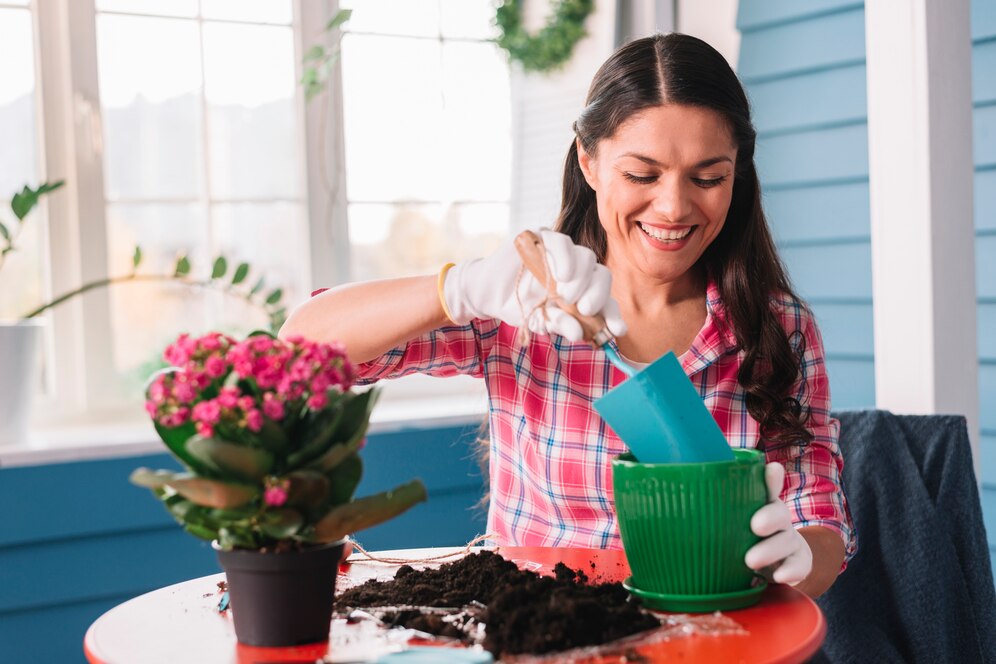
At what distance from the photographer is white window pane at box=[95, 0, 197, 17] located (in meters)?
2.60

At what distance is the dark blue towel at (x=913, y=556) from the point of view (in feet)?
5.92

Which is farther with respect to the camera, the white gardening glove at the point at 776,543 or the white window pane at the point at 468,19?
the white window pane at the point at 468,19

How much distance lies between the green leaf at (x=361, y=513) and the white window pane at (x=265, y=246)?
71.2 inches

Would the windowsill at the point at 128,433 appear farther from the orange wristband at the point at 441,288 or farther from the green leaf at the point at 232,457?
the green leaf at the point at 232,457

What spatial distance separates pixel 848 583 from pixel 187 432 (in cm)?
127

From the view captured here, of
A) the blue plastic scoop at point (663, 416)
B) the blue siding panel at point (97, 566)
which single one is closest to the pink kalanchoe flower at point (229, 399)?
the blue plastic scoop at point (663, 416)

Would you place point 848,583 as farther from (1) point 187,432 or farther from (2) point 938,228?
(1) point 187,432

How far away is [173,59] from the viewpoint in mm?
2670

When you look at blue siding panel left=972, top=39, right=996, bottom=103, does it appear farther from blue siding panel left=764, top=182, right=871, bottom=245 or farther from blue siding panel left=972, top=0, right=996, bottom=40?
blue siding panel left=764, top=182, right=871, bottom=245

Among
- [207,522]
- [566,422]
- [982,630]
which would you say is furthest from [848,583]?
[207,522]

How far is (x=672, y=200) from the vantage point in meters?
1.51

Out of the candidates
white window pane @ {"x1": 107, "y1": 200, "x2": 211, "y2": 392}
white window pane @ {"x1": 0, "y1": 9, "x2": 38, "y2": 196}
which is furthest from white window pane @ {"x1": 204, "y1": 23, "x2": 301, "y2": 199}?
white window pane @ {"x1": 0, "y1": 9, "x2": 38, "y2": 196}

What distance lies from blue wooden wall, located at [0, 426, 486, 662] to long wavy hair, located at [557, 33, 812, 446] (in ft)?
3.73

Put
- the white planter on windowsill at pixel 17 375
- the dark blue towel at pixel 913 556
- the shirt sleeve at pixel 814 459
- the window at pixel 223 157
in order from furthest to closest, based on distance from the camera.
A: the window at pixel 223 157 < the white planter on windowsill at pixel 17 375 < the dark blue towel at pixel 913 556 < the shirt sleeve at pixel 814 459
